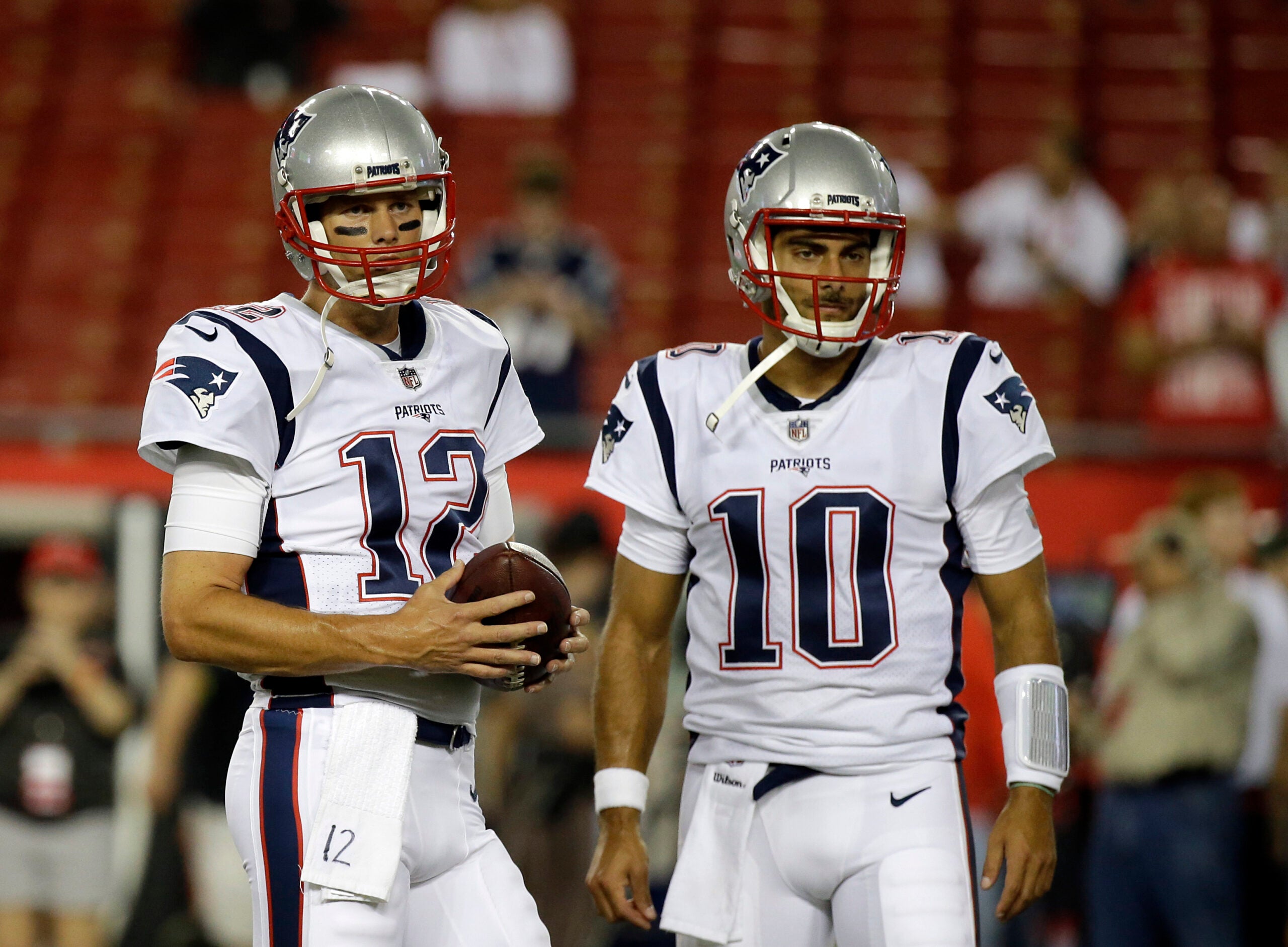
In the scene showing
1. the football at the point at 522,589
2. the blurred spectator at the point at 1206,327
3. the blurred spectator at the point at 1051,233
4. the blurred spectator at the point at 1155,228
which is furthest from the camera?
the blurred spectator at the point at 1051,233

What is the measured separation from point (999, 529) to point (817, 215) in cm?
66

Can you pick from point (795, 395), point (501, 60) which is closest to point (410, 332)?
point (795, 395)

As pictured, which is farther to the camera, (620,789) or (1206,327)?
(1206,327)

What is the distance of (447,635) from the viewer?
9.19ft

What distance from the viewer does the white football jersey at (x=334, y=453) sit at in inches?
114

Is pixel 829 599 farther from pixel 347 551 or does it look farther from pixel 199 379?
pixel 199 379

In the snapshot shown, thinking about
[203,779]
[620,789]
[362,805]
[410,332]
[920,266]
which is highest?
[920,266]

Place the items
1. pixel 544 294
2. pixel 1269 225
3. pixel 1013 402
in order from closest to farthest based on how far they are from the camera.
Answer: pixel 1013 402 → pixel 544 294 → pixel 1269 225

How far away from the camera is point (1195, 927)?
5797mm

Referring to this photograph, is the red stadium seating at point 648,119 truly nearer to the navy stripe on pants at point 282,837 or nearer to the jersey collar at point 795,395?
the jersey collar at point 795,395

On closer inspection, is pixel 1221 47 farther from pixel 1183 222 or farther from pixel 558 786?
pixel 558 786

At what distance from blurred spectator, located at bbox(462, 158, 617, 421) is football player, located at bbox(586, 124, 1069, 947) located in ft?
11.8

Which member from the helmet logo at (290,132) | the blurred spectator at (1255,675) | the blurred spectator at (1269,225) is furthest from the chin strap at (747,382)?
the blurred spectator at (1269,225)

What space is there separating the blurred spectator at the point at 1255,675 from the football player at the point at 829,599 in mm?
3048
